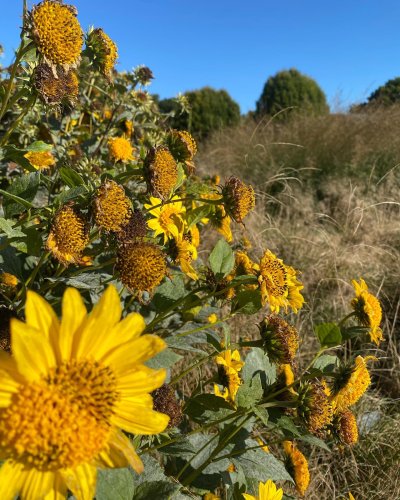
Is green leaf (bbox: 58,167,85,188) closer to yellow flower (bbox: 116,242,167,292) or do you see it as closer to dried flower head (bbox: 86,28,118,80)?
yellow flower (bbox: 116,242,167,292)

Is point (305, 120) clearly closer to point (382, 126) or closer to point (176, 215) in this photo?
point (382, 126)

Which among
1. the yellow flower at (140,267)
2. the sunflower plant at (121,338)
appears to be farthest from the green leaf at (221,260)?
the yellow flower at (140,267)

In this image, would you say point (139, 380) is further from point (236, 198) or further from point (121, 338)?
point (236, 198)

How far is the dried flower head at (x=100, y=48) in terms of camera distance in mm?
1247

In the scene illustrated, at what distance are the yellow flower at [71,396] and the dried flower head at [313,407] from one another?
1.73 ft

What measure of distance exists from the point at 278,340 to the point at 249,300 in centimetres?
11

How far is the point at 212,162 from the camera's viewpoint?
6.58m

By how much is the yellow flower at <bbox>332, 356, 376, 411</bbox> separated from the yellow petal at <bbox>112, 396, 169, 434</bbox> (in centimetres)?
65

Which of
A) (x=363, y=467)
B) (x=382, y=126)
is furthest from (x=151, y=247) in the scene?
(x=382, y=126)

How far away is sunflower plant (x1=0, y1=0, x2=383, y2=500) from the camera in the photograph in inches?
20.8

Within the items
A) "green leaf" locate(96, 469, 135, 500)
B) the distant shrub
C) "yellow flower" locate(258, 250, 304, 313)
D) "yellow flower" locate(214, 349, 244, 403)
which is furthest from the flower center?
the distant shrub

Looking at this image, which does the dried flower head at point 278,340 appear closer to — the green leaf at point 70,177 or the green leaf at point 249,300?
the green leaf at point 249,300

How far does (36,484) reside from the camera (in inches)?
20.7

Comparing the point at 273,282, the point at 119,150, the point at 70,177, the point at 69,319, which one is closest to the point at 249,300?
→ the point at 273,282
